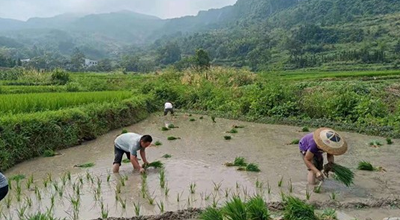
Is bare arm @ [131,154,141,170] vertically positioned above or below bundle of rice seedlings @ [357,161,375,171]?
above

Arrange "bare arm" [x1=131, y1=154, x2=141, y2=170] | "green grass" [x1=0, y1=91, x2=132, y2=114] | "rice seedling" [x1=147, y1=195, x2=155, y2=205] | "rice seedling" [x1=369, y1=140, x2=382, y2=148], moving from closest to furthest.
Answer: "rice seedling" [x1=147, y1=195, x2=155, y2=205] → "bare arm" [x1=131, y1=154, x2=141, y2=170] → "rice seedling" [x1=369, y1=140, x2=382, y2=148] → "green grass" [x1=0, y1=91, x2=132, y2=114]

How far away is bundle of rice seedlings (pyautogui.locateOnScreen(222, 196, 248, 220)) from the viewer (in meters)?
3.91

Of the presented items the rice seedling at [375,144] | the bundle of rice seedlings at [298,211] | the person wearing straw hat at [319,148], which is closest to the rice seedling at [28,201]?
the bundle of rice seedlings at [298,211]

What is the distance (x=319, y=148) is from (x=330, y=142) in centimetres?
20

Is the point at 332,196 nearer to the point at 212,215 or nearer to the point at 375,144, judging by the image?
the point at 212,215

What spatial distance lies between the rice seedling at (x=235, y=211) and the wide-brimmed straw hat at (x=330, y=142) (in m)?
1.90

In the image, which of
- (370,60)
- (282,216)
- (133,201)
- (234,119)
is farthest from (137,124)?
(370,60)

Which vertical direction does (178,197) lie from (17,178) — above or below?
below

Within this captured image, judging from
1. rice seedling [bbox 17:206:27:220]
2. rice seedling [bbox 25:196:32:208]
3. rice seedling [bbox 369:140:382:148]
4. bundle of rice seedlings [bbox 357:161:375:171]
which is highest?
rice seedling [bbox 17:206:27:220]

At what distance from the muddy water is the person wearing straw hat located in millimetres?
303

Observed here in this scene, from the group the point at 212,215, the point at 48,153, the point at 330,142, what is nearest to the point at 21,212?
the point at 212,215

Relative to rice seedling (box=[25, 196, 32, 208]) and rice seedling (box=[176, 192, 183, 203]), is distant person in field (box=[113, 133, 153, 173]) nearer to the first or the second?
rice seedling (box=[176, 192, 183, 203])

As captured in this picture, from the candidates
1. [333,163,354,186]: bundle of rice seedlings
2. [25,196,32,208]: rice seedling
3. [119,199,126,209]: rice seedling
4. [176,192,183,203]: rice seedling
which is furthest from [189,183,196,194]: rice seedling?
[25,196,32,208]: rice seedling

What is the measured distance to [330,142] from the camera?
5297 mm
